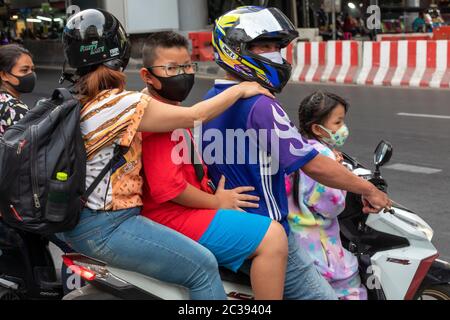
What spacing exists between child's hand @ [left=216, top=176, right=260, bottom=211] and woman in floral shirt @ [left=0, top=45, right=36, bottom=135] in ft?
5.00

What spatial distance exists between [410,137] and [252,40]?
6543mm

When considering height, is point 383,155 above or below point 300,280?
above

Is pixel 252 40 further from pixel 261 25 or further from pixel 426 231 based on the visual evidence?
pixel 426 231

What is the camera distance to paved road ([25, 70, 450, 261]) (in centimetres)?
600

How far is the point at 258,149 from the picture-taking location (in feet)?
8.43

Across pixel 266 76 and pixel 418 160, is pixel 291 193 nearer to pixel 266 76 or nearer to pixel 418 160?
pixel 266 76

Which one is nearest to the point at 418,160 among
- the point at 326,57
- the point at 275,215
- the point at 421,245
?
the point at 421,245

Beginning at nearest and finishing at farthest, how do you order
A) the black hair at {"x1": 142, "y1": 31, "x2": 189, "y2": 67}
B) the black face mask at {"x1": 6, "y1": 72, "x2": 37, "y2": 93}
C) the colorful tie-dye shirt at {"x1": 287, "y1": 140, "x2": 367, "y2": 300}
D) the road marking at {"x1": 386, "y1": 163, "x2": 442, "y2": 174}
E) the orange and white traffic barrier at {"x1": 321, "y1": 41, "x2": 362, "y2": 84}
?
the black hair at {"x1": 142, "y1": 31, "x2": 189, "y2": 67} < the colorful tie-dye shirt at {"x1": 287, "y1": 140, "x2": 367, "y2": 300} < the black face mask at {"x1": 6, "y1": 72, "x2": 37, "y2": 93} < the road marking at {"x1": 386, "y1": 163, "x2": 442, "y2": 174} < the orange and white traffic barrier at {"x1": 321, "y1": 41, "x2": 362, "y2": 84}

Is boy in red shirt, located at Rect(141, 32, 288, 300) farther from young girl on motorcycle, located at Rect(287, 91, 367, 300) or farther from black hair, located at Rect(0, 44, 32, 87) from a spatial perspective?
black hair, located at Rect(0, 44, 32, 87)

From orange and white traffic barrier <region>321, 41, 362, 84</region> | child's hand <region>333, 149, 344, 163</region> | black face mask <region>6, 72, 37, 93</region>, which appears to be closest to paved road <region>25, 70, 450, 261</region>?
orange and white traffic barrier <region>321, 41, 362, 84</region>

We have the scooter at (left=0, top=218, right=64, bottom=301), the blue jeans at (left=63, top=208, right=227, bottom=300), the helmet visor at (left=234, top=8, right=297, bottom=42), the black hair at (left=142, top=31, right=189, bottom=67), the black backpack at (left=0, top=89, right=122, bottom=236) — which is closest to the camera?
the black backpack at (left=0, top=89, right=122, bottom=236)

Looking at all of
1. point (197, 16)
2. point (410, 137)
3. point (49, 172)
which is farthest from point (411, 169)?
point (197, 16)

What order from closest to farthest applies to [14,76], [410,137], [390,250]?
[390,250], [14,76], [410,137]

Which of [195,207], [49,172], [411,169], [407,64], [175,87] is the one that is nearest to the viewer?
[49,172]
